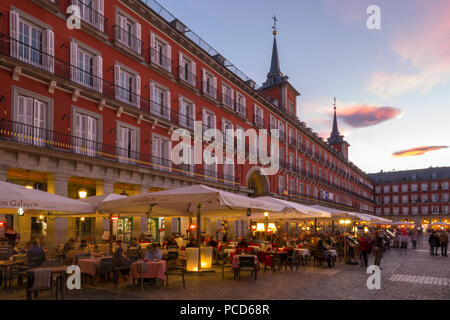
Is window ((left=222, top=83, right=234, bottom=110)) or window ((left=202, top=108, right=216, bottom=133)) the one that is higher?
window ((left=222, top=83, right=234, bottom=110))

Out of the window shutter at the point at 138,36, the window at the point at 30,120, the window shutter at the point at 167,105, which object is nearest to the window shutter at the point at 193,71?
the window shutter at the point at 167,105

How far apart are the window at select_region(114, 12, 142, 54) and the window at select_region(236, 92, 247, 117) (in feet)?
44.3

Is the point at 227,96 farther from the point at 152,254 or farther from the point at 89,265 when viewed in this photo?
the point at 89,265

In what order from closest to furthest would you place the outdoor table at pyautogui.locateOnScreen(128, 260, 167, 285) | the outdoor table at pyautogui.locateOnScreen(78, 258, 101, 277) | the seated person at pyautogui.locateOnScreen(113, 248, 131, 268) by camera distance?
the outdoor table at pyautogui.locateOnScreen(128, 260, 167, 285) → the outdoor table at pyautogui.locateOnScreen(78, 258, 101, 277) → the seated person at pyautogui.locateOnScreen(113, 248, 131, 268)

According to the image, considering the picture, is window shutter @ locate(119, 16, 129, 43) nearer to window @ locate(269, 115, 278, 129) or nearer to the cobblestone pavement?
the cobblestone pavement

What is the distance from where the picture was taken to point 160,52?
25.5 m

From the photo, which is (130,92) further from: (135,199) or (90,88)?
(135,199)

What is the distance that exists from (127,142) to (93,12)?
24.0ft

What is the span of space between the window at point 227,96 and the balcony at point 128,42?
34.6ft

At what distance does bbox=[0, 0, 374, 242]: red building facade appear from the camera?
A: 1639cm

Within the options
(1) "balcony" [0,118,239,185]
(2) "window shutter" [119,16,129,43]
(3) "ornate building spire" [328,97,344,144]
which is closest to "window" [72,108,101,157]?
(1) "balcony" [0,118,239,185]

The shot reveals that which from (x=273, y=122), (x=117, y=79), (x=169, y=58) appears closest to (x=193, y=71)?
(x=169, y=58)
